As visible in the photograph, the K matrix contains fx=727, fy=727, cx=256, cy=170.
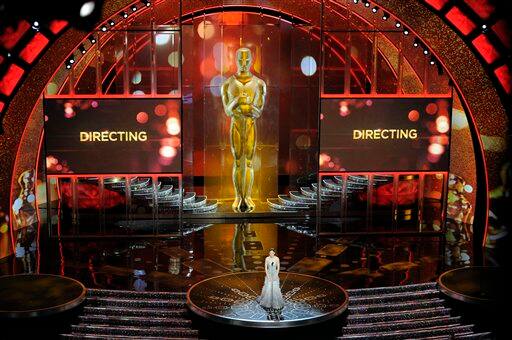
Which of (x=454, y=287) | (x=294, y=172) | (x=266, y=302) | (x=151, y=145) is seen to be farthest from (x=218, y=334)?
(x=294, y=172)

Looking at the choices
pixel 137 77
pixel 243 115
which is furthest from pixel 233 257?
pixel 137 77

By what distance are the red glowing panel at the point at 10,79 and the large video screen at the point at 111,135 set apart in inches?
38.6

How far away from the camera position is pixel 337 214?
16.0 meters

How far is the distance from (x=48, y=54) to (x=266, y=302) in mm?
7083

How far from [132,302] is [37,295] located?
1.37 m

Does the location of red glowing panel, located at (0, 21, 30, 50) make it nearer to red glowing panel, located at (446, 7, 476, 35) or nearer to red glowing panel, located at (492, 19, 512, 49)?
red glowing panel, located at (446, 7, 476, 35)

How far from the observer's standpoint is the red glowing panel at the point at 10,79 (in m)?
12.5

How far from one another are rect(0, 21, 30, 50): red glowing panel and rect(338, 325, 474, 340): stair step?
725 cm

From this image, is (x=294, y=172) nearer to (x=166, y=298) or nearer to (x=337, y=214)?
(x=337, y=214)

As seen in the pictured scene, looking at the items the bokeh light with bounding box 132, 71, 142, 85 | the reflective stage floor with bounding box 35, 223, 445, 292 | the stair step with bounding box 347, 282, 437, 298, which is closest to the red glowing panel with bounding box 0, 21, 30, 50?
the reflective stage floor with bounding box 35, 223, 445, 292

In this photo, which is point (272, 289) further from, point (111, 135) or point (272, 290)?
point (111, 135)

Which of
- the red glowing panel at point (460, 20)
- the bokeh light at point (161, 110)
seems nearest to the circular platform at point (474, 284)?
the red glowing panel at point (460, 20)

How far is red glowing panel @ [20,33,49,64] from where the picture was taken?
12.6 metres

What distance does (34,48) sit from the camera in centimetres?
1276
